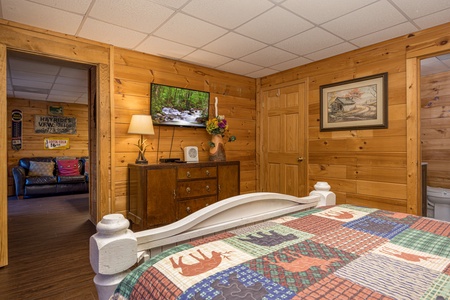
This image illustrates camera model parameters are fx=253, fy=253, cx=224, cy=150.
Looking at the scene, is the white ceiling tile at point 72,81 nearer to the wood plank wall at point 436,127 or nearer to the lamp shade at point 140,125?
the lamp shade at point 140,125

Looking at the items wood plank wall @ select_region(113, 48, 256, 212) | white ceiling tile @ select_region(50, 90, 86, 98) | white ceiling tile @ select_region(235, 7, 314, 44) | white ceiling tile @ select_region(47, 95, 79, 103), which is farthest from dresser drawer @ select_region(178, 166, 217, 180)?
white ceiling tile @ select_region(47, 95, 79, 103)

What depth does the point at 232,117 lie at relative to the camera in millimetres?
4227

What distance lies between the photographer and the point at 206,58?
137 inches

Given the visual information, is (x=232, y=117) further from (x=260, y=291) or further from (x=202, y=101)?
(x=260, y=291)

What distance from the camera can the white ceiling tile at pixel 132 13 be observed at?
2.18 metres

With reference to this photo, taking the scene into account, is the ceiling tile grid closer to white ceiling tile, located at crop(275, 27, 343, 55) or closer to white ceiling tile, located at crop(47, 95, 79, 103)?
white ceiling tile, located at crop(275, 27, 343, 55)

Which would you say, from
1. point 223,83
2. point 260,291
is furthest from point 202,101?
point 260,291

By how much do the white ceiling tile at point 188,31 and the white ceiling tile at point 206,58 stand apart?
313 millimetres

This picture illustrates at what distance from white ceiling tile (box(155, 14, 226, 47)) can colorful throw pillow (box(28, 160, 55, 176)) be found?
5.03 m

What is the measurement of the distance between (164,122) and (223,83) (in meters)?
1.25

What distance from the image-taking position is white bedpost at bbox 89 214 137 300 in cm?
82

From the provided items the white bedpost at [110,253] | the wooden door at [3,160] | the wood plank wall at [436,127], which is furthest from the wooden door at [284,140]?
the wooden door at [3,160]

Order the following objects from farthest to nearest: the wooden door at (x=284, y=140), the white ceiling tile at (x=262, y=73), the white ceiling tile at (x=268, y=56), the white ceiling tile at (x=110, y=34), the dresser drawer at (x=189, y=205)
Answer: the white ceiling tile at (x=262, y=73)
the wooden door at (x=284, y=140)
the white ceiling tile at (x=268, y=56)
the dresser drawer at (x=189, y=205)
the white ceiling tile at (x=110, y=34)

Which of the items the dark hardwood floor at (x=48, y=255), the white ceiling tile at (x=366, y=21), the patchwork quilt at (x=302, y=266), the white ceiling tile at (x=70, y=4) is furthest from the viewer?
the white ceiling tile at (x=366, y=21)
